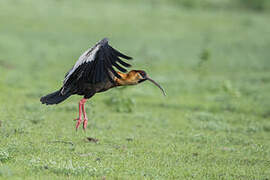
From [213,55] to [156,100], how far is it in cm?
943

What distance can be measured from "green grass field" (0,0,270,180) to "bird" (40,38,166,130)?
0.91 meters

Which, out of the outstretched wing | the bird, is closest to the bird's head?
the bird

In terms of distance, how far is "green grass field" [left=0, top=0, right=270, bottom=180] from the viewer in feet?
23.9

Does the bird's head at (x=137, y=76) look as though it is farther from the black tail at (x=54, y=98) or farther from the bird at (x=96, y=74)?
the black tail at (x=54, y=98)

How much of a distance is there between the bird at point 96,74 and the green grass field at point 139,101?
0.91 m

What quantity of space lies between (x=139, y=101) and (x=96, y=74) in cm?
599

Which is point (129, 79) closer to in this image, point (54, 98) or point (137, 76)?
point (137, 76)

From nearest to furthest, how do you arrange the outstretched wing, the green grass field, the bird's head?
the green grass field < the outstretched wing < the bird's head

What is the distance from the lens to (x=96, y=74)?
773cm

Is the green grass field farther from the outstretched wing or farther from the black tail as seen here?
the outstretched wing

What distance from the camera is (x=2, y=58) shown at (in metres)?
18.5

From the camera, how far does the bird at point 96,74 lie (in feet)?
25.3

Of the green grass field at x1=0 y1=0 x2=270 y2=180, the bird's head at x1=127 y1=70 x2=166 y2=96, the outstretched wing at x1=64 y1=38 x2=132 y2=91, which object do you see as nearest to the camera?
the green grass field at x1=0 y1=0 x2=270 y2=180

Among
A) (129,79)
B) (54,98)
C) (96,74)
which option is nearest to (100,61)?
(96,74)
